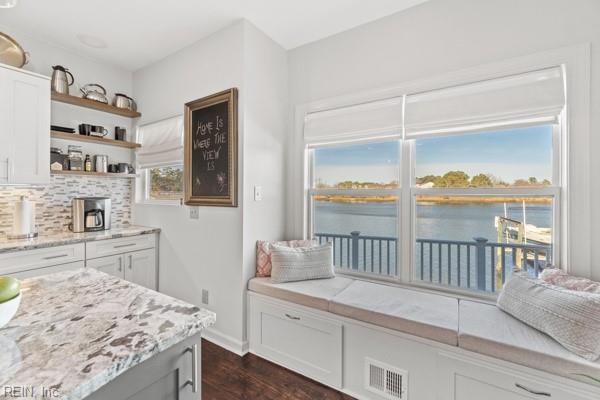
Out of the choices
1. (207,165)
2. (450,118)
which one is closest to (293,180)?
(207,165)

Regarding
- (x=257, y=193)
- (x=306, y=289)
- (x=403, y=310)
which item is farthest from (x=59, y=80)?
(x=403, y=310)

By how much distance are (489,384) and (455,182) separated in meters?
1.25

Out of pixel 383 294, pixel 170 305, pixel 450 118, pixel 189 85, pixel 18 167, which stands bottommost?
pixel 383 294

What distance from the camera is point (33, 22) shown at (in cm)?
229

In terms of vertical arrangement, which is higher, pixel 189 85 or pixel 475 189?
pixel 189 85

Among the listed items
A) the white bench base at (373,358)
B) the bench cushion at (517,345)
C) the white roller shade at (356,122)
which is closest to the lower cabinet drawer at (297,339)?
the white bench base at (373,358)

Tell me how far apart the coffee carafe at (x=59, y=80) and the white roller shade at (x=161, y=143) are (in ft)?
2.38

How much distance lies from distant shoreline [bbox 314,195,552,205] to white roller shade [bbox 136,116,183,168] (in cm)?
151

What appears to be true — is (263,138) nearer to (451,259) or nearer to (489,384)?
(451,259)

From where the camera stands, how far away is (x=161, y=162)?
9.50 feet

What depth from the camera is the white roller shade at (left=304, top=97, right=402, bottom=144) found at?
2121 mm

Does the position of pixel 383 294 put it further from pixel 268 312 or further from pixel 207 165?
pixel 207 165

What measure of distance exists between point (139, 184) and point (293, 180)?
193 centimetres

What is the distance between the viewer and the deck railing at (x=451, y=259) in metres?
1.82
